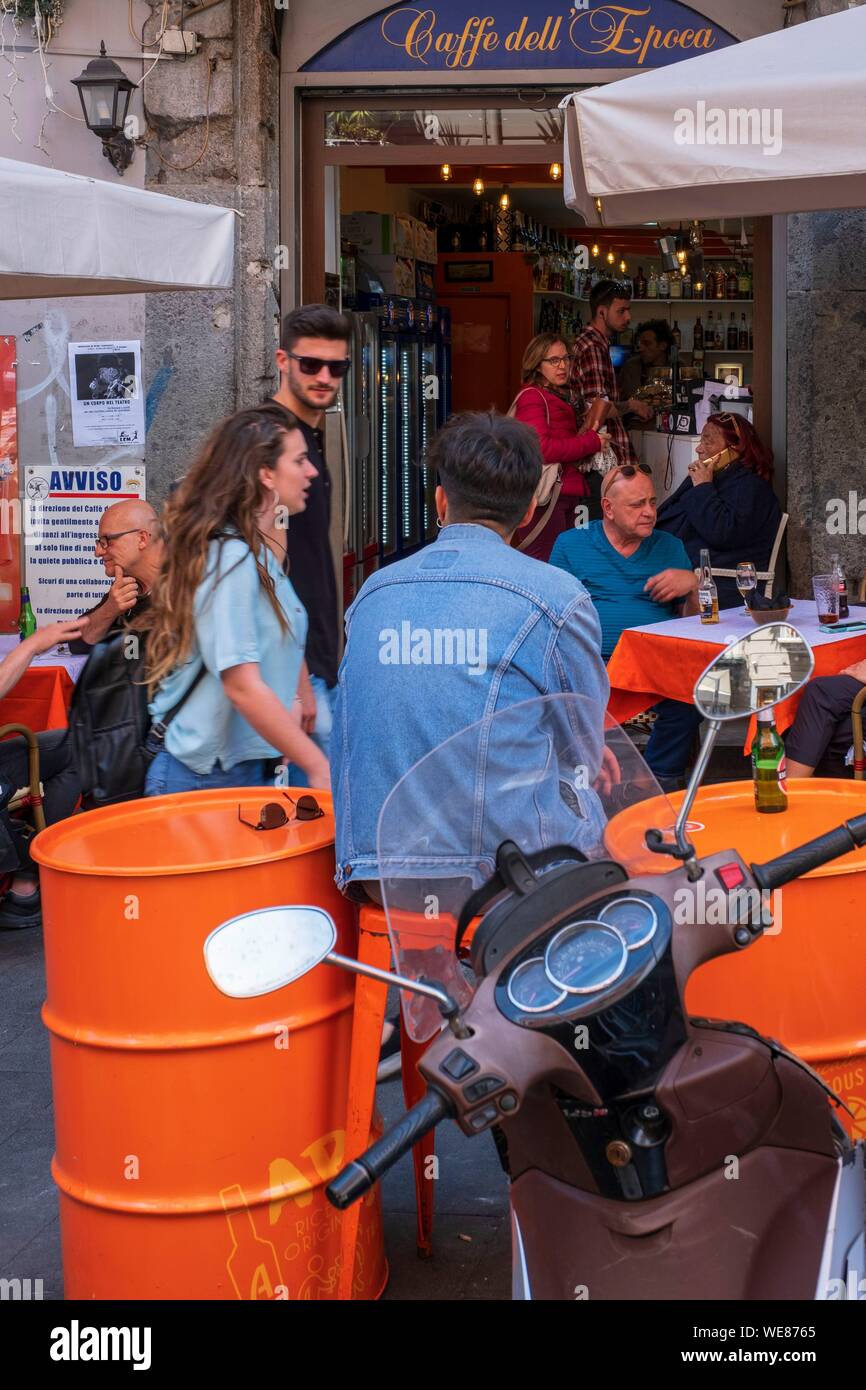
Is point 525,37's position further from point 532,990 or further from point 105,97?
point 532,990

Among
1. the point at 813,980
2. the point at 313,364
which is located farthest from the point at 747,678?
the point at 313,364

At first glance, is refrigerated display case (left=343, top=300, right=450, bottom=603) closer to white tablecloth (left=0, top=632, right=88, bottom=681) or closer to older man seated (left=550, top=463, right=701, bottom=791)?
white tablecloth (left=0, top=632, right=88, bottom=681)

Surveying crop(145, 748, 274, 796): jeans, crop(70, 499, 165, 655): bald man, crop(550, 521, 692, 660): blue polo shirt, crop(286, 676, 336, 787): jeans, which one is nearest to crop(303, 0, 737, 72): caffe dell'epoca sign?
crop(550, 521, 692, 660): blue polo shirt

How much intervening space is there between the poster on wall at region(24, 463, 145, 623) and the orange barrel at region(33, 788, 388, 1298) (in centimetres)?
535

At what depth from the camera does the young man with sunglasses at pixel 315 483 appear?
4.36 meters

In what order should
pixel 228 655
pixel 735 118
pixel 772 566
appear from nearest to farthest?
pixel 228 655
pixel 735 118
pixel 772 566

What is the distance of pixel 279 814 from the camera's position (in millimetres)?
2893

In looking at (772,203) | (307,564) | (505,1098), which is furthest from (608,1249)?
(772,203)

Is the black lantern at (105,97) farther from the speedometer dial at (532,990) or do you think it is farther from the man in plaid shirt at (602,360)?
the speedometer dial at (532,990)

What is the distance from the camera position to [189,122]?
772 centimetres

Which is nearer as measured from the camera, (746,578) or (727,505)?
(746,578)

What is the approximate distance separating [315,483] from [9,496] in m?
4.02
